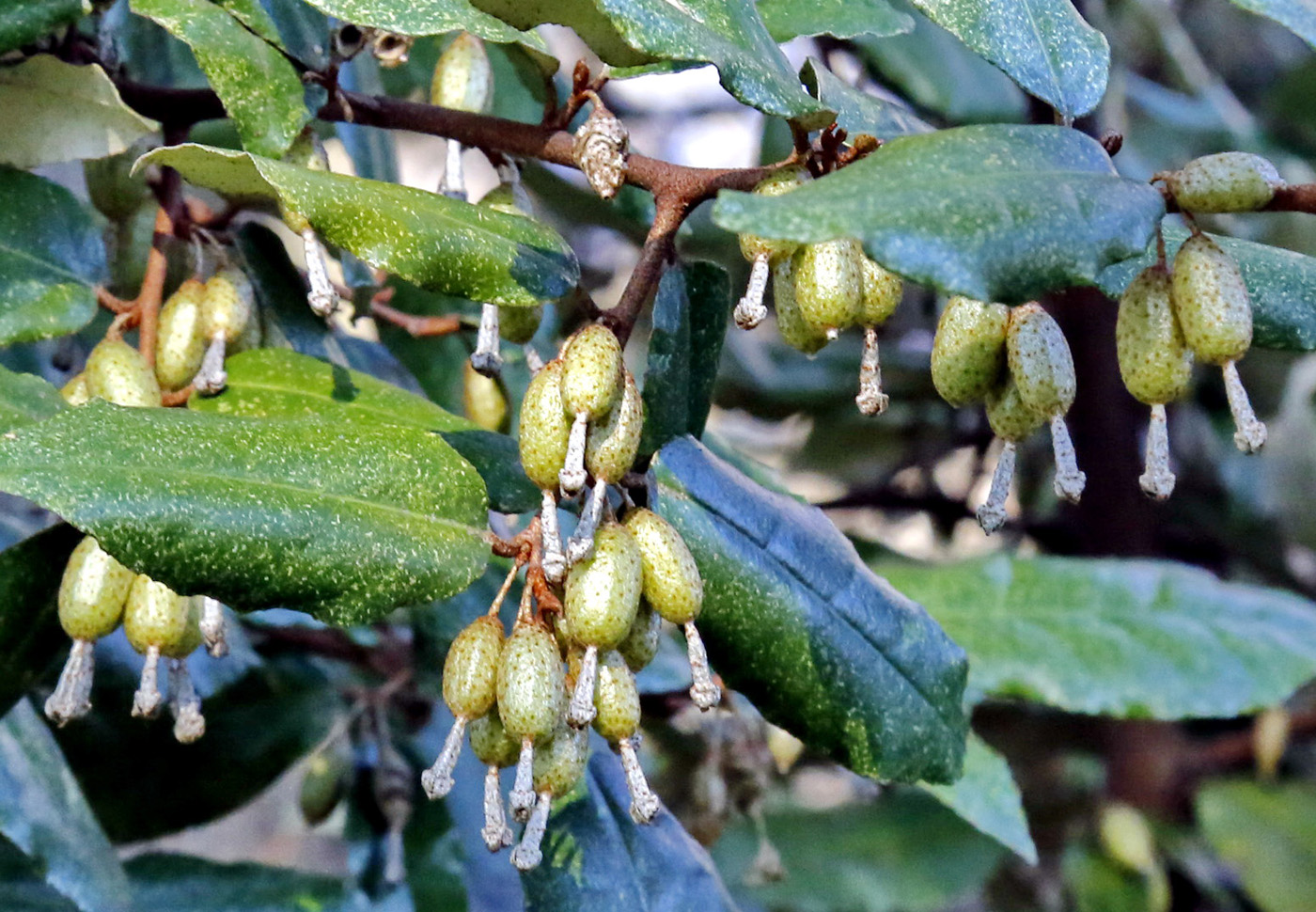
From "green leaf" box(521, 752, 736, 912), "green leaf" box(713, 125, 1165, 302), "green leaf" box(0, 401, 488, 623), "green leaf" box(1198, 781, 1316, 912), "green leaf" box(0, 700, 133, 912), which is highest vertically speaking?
"green leaf" box(713, 125, 1165, 302)

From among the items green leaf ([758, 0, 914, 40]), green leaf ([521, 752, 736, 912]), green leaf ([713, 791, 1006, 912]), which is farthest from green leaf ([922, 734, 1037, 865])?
green leaf ([713, 791, 1006, 912])

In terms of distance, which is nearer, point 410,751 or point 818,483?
point 410,751

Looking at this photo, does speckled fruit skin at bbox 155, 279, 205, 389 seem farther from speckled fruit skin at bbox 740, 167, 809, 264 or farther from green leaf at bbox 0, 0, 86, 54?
speckled fruit skin at bbox 740, 167, 809, 264

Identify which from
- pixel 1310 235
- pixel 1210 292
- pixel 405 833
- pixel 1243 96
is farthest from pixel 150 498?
pixel 1243 96

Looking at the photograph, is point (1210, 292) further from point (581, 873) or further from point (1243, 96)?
point (1243, 96)

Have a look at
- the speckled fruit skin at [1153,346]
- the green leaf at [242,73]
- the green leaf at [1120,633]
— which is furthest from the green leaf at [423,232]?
the green leaf at [1120,633]

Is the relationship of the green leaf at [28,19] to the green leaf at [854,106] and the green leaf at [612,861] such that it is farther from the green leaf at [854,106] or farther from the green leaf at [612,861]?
the green leaf at [612,861]
